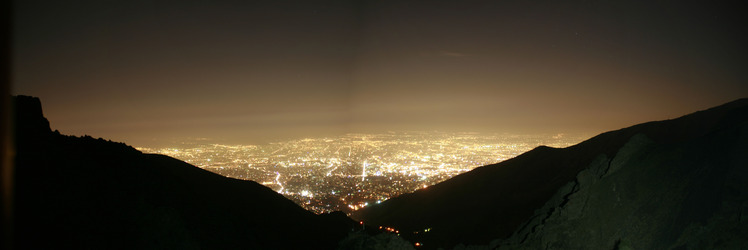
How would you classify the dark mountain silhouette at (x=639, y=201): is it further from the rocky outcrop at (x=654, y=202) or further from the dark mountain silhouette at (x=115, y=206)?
the dark mountain silhouette at (x=115, y=206)

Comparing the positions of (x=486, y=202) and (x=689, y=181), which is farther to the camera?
(x=486, y=202)

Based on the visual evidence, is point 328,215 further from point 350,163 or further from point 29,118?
point 350,163

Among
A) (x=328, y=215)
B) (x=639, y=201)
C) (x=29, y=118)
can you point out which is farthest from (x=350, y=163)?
(x=29, y=118)

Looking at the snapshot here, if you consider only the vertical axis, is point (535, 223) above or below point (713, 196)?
below

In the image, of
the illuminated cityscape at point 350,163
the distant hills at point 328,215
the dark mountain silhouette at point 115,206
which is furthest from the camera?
the illuminated cityscape at point 350,163

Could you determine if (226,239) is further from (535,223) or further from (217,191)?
(535,223)

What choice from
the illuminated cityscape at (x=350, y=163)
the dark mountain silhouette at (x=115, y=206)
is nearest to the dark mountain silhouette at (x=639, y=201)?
the dark mountain silhouette at (x=115, y=206)

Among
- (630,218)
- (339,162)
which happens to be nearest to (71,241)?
(630,218)
